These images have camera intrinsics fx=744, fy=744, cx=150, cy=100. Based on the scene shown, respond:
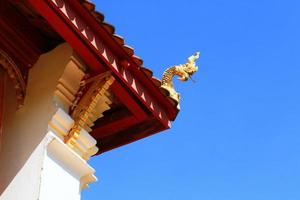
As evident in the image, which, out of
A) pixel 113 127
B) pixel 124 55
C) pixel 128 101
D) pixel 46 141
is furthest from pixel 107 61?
pixel 113 127

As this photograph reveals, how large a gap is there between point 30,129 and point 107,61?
809mm

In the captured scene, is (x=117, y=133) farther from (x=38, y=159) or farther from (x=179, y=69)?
(x=38, y=159)

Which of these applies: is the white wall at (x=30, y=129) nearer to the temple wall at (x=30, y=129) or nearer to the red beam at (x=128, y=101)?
the temple wall at (x=30, y=129)

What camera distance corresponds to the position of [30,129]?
585 centimetres

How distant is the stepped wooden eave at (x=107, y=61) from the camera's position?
559 centimetres

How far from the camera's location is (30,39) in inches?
249

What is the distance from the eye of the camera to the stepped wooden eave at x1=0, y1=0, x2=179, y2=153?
5594 millimetres

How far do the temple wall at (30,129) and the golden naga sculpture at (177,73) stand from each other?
93 centimetres

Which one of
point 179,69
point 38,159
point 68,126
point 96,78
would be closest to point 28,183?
point 38,159

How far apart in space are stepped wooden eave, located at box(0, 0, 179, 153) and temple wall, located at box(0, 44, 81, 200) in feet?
0.53

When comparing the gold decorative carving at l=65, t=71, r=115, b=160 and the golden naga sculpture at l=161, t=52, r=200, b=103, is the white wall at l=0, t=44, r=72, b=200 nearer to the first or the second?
the gold decorative carving at l=65, t=71, r=115, b=160

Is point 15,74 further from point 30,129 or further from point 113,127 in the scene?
point 113,127

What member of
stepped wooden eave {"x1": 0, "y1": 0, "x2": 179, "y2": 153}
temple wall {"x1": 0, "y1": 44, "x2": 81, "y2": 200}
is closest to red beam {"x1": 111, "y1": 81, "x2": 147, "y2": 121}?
stepped wooden eave {"x1": 0, "y1": 0, "x2": 179, "y2": 153}

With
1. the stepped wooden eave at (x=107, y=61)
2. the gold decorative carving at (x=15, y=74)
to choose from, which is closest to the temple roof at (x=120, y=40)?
the stepped wooden eave at (x=107, y=61)
